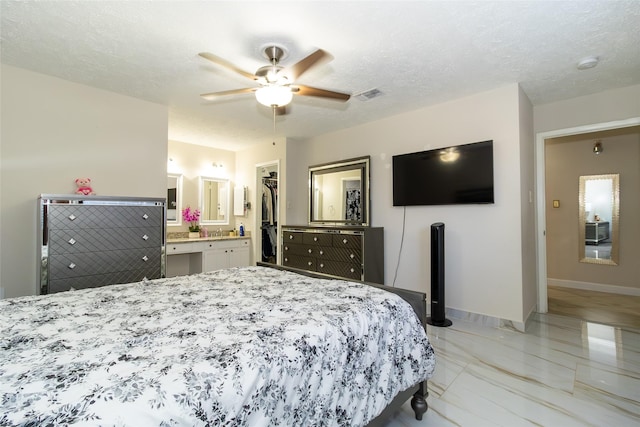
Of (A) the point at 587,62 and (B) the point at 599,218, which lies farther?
(B) the point at 599,218

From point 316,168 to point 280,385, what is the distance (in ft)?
13.4

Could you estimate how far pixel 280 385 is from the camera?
101cm

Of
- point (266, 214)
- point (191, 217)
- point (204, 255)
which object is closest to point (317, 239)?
point (266, 214)

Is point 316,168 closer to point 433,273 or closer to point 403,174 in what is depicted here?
point 403,174

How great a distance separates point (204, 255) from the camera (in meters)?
4.74

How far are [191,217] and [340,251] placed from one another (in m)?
2.81

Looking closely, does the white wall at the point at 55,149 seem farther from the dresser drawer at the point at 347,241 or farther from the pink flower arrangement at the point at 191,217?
the dresser drawer at the point at 347,241

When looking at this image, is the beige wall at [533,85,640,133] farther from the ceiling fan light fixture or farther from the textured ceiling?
the ceiling fan light fixture

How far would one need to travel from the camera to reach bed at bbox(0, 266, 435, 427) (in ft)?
2.53

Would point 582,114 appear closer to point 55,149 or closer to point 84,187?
point 84,187

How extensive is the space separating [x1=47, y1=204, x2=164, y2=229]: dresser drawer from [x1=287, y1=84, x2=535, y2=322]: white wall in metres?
2.78

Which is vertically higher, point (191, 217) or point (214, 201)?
point (214, 201)

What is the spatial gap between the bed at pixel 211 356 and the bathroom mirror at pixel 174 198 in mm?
3351

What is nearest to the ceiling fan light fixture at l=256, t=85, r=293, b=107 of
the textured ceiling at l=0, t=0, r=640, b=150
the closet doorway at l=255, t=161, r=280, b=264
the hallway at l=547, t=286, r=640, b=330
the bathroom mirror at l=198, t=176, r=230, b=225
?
the textured ceiling at l=0, t=0, r=640, b=150
